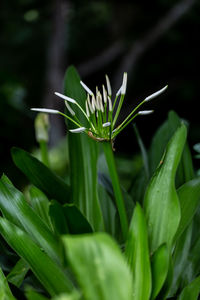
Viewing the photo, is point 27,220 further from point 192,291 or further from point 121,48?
point 121,48

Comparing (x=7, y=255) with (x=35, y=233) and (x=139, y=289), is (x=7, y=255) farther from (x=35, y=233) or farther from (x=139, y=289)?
(x=139, y=289)

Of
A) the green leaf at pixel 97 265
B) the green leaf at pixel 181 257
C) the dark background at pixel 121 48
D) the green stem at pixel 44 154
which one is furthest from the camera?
the dark background at pixel 121 48

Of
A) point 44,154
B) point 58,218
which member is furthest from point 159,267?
point 44,154

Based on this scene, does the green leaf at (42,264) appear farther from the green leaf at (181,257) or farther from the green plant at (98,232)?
the green leaf at (181,257)

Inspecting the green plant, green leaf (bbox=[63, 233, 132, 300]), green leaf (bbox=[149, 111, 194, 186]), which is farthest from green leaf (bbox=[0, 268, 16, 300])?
green leaf (bbox=[149, 111, 194, 186])

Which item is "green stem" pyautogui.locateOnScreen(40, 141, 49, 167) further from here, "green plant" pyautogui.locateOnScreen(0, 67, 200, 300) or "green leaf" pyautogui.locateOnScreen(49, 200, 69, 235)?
"green leaf" pyautogui.locateOnScreen(49, 200, 69, 235)

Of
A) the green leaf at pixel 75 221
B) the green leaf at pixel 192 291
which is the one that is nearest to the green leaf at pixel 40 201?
the green leaf at pixel 75 221
